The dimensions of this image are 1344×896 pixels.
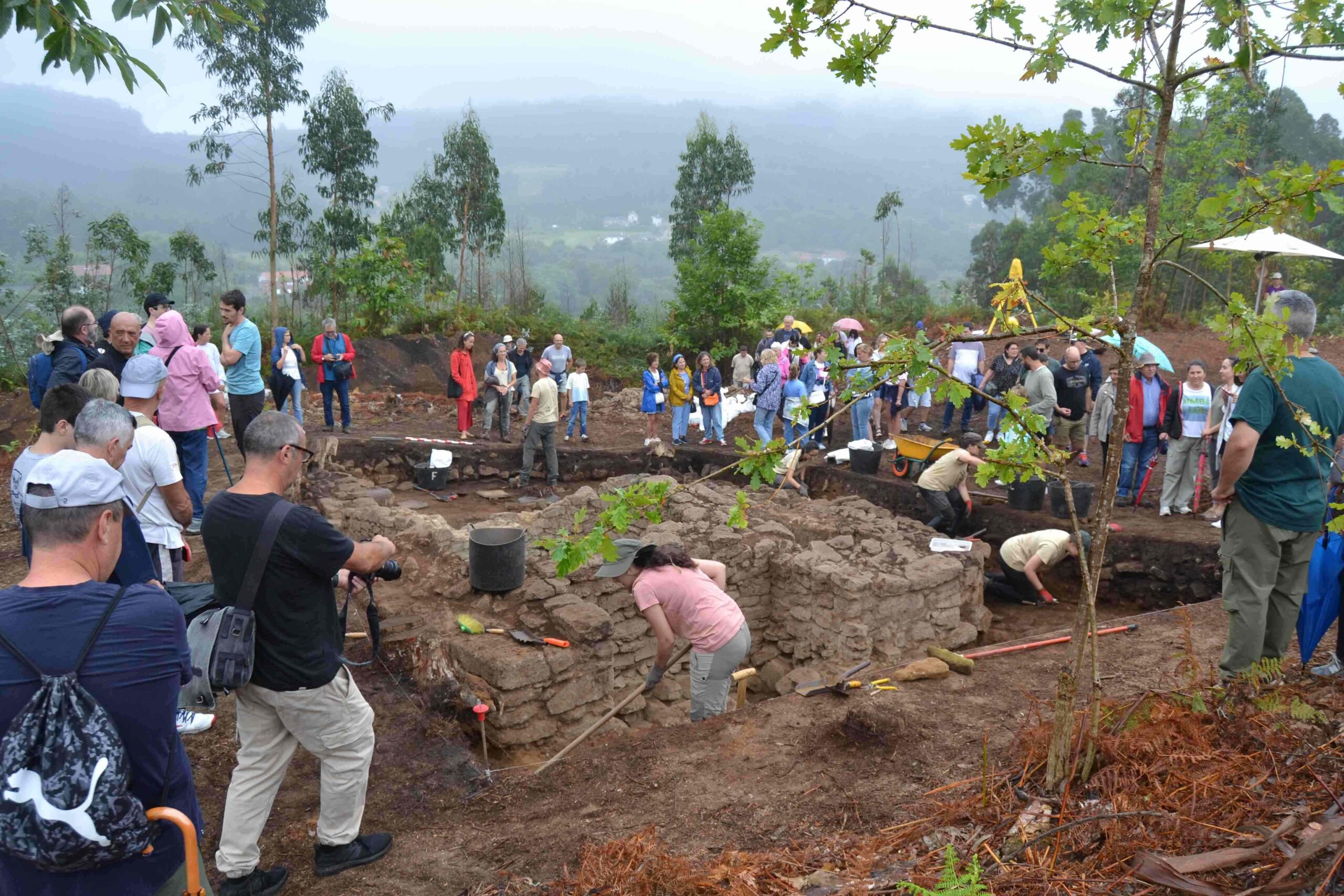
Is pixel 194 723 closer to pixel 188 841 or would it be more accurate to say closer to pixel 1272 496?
pixel 188 841

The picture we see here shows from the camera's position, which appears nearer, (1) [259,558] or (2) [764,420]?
(1) [259,558]

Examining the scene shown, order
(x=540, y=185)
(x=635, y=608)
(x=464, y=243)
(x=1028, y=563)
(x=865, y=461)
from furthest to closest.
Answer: (x=540, y=185) → (x=464, y=243) → (x=865, y=461) → (x=1028, y=563) → (x=635, y=608)

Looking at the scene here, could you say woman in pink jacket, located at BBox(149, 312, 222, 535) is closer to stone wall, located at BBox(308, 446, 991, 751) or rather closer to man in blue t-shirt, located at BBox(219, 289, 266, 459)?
man in blue t-shirt, located at BBox(219, 289, 266, 459)

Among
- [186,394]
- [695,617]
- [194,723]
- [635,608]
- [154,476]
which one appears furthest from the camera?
[635,608]

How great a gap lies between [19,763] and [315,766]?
9.17ft

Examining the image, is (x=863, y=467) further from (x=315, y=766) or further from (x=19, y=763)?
(x=19, y=763)

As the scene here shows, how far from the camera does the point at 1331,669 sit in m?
4.07

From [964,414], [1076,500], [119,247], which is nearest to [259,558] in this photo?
[1076,500]

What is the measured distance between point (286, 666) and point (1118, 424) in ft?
10.00

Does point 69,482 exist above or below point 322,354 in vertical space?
above

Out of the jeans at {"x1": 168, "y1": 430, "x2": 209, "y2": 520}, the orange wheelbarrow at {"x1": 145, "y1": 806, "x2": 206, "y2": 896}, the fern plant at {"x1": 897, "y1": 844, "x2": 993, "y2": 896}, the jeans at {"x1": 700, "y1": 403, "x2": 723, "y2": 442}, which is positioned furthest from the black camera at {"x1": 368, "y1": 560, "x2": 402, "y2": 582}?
the jeans at {"x1": 700, "y1": 403, "x2": 723, "y2": 442}

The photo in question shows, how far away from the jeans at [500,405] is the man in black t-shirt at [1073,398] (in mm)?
7835

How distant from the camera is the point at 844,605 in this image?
7.40 metres

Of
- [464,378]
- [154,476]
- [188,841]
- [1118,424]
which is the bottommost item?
[188,841]
